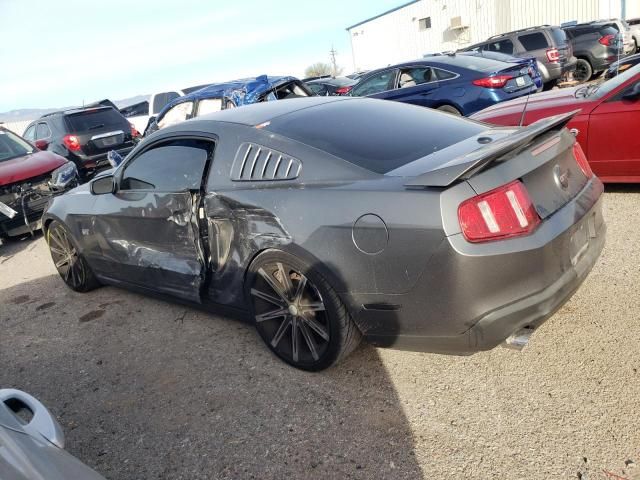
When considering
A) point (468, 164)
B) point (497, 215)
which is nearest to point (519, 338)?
point (497, 215)

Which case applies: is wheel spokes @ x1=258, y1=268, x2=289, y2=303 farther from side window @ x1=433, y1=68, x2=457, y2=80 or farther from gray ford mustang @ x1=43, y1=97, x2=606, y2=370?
side window @ x1=433, y1=68, x2=457, y2=80

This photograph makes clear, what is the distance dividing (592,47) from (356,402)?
47.9ft

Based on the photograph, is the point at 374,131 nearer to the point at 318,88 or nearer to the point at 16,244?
the point at 16,244

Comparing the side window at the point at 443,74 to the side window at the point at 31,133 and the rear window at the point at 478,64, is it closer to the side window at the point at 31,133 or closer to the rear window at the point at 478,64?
the rear window at the point at 478,64

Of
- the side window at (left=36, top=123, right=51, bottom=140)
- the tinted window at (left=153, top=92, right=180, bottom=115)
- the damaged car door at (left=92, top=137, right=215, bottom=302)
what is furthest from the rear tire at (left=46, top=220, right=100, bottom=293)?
the tinted window at (left=153, top=92, right=180, bottom=115)

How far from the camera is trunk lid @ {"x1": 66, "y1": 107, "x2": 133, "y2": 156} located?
9992mm

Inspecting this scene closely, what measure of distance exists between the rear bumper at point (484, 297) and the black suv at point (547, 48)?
11128 millimetres

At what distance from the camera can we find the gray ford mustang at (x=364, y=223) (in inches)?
90.4

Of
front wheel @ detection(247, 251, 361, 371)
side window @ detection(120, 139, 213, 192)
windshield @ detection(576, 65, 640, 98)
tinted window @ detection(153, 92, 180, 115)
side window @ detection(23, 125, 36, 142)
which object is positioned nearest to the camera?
front wheel @ detection(247, 251, 361, 371)

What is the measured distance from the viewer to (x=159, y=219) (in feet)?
12.0

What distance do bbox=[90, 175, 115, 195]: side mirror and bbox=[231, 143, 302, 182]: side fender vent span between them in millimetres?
1461

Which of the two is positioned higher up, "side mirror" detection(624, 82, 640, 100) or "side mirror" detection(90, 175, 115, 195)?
"side mirror" detection(90, 175, 115, 195)

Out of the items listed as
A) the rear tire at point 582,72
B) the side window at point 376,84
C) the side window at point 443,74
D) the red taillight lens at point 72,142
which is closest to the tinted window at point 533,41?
the rear tire at point 582,72

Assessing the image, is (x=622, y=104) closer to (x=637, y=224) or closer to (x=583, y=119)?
(x=583, y=119)
